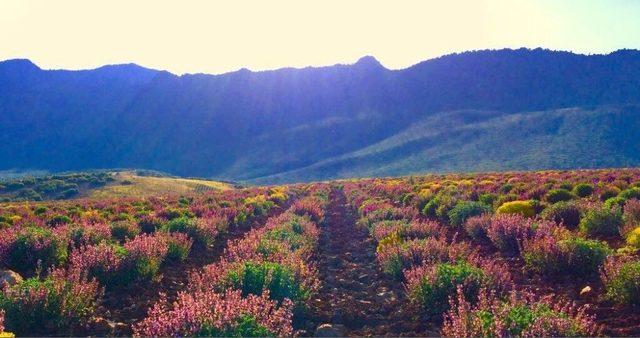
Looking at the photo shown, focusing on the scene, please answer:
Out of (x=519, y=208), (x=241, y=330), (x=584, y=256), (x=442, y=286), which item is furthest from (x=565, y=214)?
(x=241, y=330)

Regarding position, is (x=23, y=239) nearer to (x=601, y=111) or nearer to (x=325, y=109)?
(x=601, y=111)

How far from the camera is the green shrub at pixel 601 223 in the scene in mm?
12547

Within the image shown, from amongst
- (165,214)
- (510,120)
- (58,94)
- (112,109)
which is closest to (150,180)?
(165,214)

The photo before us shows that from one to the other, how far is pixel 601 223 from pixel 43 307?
1166 cm

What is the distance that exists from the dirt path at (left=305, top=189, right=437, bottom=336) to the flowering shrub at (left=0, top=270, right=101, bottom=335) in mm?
3089

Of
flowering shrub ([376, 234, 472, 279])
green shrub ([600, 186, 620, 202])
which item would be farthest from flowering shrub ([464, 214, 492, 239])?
green shrub ([600, 186, 620, 202])

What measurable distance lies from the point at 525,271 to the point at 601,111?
95.3 meters

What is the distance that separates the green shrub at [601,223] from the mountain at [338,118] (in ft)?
212

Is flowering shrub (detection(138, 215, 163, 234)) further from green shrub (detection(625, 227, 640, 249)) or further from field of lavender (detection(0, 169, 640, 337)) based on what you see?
green shrub (detection(625, 227, 640, 249))

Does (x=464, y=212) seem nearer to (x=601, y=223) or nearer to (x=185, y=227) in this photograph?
(x=601, y=223)

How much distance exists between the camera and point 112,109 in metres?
174

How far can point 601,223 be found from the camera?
494 inches

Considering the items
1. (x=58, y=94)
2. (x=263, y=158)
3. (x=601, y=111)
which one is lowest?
(x=263, y=158)

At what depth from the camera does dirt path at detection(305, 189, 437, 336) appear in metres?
7.36
